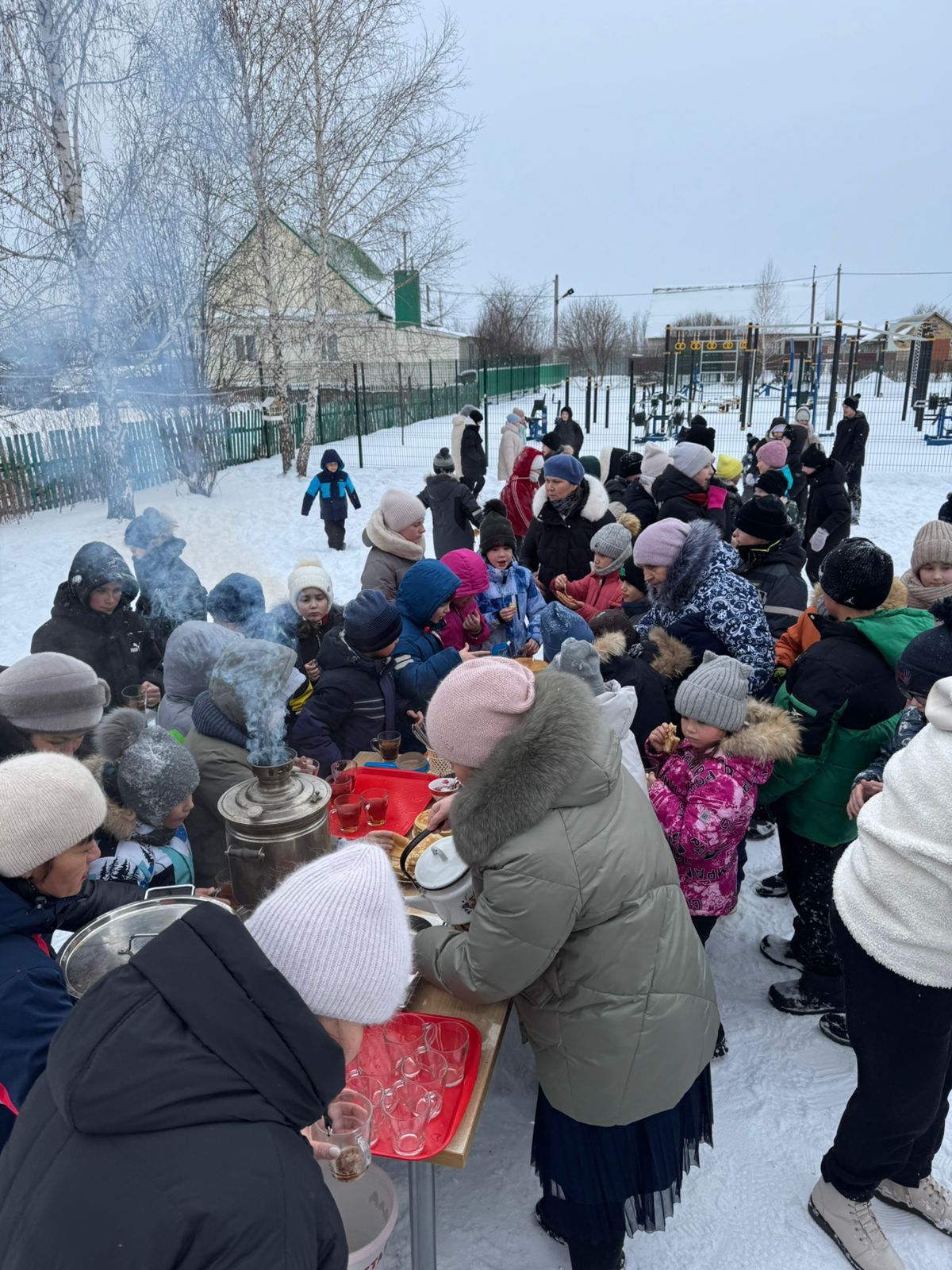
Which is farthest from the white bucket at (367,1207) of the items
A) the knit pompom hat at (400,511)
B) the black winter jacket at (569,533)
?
the black winter jacket at (569,533)

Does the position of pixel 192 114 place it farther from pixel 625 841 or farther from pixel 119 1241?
pixel 119 1241

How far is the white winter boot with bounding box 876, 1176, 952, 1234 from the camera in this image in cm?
243

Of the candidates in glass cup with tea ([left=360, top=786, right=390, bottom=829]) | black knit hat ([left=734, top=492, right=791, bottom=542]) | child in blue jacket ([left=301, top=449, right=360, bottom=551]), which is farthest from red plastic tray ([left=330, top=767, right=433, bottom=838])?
child in blue jacket ([left=301, top=449, right=360, bottom=551])

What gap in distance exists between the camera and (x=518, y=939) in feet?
6.04

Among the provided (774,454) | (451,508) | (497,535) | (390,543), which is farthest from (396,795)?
(774,454)

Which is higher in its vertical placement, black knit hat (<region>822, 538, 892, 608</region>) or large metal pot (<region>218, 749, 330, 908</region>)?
black knit hat (<region>822, 538, 892, 608</region>)

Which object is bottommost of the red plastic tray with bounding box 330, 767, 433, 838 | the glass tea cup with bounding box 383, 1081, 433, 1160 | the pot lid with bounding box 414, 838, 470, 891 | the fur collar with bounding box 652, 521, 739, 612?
the glass tea cup with bounding box 383, 1081, 433, 1160

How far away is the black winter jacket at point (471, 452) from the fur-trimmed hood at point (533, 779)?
1077cm

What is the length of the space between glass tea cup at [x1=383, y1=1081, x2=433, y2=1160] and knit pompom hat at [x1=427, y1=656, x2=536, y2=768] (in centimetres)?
83

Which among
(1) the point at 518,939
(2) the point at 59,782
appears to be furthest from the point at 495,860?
(2) the point at 59,782

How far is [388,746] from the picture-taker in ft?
11.3

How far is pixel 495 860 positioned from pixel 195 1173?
964 millimetres

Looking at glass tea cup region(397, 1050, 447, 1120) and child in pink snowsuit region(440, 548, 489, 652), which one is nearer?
glass tea cup region(397, 1050, 447, 1120)

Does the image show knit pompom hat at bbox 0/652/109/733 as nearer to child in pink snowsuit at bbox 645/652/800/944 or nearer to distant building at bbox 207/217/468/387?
child in pink snowsuit at bbox 645/652/800/944
